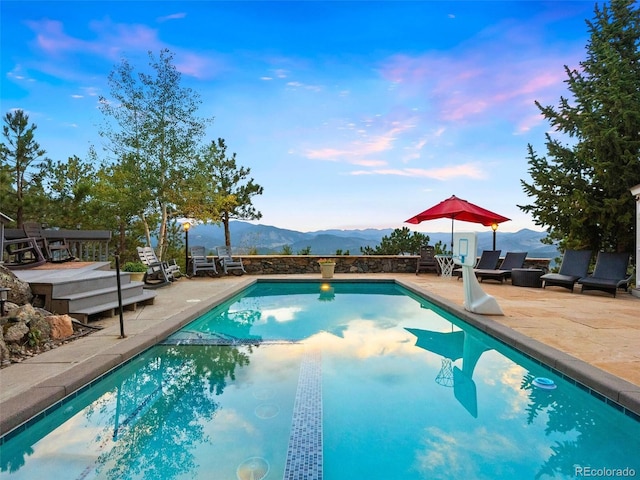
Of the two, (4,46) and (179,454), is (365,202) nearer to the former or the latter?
(4,46)

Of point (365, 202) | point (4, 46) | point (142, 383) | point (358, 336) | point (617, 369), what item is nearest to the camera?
point (617, 369)

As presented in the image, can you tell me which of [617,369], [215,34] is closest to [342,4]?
[215,34]

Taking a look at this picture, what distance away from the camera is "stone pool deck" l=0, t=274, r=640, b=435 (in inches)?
105

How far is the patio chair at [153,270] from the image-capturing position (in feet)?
27.5

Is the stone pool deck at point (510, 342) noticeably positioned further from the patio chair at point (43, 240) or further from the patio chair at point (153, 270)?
the patio chair at point (43, 240)

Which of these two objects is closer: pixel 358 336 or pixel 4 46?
pixel 358 336

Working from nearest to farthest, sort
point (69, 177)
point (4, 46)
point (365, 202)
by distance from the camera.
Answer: point (4, 46) → point (69, 177) → point (365, 202)

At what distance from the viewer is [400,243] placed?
14.0 metres

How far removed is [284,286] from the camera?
10234mm

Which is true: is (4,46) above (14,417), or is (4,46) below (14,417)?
above

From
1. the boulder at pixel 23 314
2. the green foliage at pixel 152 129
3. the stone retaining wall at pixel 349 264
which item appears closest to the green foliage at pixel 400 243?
the stone retaining wall at pixel 349 264

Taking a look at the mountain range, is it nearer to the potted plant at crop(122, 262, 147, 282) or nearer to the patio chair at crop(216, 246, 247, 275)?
the patio chair at crop(216, 246, 247, 275)

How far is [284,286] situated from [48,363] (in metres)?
7.17

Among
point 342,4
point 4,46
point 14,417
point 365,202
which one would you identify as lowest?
point 14,417
